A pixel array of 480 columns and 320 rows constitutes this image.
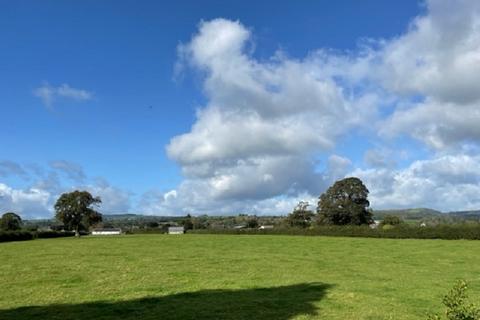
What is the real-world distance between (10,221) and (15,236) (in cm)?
5324

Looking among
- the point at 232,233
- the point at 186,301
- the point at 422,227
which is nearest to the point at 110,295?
the point at 186,301

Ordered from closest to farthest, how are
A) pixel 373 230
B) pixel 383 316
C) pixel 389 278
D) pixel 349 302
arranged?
pixel 383 316 < pixel 349 302 < pixel 389 278 < pixel 373 230

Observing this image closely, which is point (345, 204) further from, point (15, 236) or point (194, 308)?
point (194, 308)

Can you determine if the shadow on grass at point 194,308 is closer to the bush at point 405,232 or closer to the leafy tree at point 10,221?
the bush at point 405,232

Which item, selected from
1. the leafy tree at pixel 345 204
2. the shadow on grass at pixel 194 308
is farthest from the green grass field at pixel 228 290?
the leafy tree at pixel 345 204

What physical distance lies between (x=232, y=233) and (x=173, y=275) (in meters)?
74.2

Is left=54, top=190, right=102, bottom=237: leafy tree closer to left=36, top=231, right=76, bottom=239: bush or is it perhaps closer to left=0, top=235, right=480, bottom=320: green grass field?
left=36, top=231, right=76, bottom=239: bush

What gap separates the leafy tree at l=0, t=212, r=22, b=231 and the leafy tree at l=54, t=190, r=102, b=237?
23.8m

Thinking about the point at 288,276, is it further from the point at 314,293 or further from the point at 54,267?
the point at 54,267

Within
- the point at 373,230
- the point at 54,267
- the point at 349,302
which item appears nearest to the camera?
the point at 349,302

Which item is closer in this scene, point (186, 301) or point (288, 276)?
point (186, 301)

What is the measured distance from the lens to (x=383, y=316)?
47.8 ft

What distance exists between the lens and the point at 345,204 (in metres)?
112

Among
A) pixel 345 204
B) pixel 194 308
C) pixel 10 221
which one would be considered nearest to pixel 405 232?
pixel 345 204
